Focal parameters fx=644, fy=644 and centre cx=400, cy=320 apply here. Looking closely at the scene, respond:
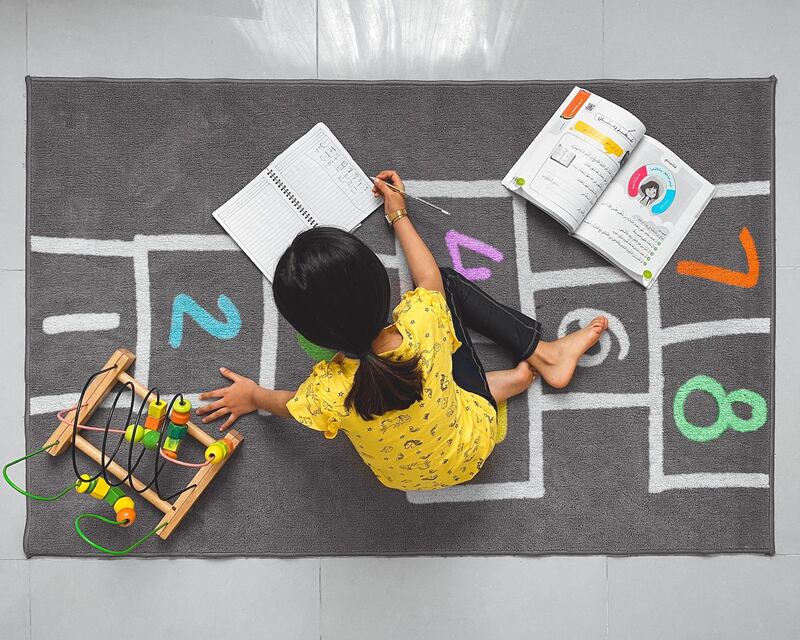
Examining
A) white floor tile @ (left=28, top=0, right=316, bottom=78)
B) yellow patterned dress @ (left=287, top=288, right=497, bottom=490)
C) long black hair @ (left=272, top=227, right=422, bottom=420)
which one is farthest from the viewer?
white floor tile @ (left=28, top=0, right=316, bottom=78)

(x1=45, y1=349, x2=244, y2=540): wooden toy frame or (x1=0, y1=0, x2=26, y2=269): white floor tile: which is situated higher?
(x1=0, y1=0, x2=26, y2=269): white floor tile

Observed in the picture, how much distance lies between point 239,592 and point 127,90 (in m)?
0.83

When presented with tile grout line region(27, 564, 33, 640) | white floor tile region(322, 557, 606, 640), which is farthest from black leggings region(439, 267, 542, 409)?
tile grout line region(27, 564, 33, 640)

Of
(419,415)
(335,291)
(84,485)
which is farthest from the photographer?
(84,485)

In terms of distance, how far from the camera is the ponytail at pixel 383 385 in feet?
2.19

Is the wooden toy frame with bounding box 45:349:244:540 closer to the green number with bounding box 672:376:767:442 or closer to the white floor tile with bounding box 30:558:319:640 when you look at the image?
the white floor tile with bounding box 30:558:319:640

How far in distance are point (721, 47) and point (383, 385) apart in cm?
83

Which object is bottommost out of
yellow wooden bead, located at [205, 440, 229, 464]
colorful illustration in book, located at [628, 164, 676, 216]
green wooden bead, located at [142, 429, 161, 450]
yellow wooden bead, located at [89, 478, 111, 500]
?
yellow wooden bead, located at [89, 478, 111, 500]

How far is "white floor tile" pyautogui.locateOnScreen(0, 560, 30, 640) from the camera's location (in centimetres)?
104

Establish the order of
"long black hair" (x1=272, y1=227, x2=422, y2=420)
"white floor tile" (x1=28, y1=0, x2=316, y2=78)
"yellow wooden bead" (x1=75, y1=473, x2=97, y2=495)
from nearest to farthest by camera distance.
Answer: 1. "long black hair" (x1=272, y1=227, x2=422, y2=420)
2. "yellow wooden bead" (x1=75, y1=473, x2=97, y2=495)
3. "white floor tile" (x1=28, y1=0, x2=316, y2=78)

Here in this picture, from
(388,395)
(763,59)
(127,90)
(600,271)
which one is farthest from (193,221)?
(763,59)

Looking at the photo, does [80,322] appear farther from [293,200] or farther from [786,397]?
[786,397]

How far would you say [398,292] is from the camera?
3.38 ft

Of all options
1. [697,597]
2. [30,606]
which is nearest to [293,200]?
[30,606]
